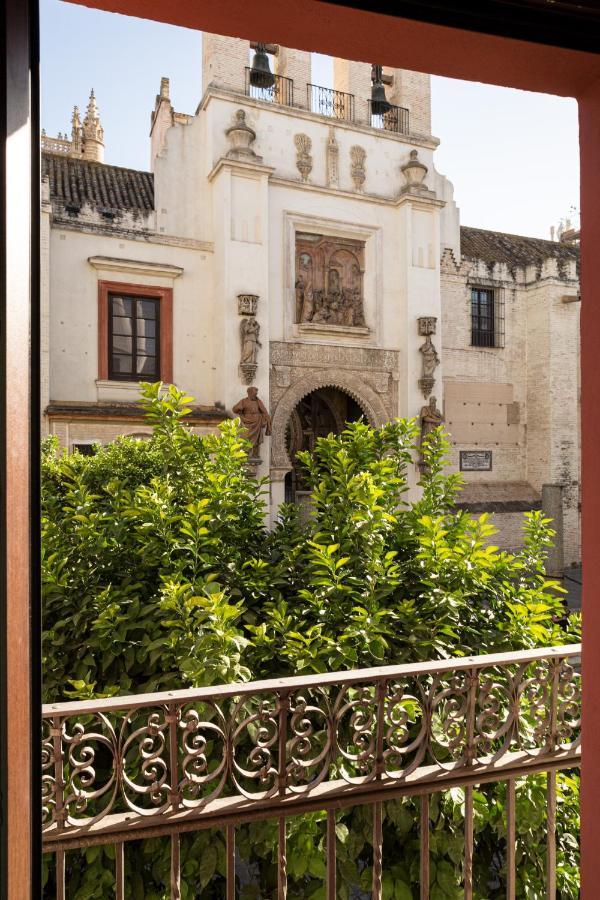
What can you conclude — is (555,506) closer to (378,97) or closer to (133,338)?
(378,97)

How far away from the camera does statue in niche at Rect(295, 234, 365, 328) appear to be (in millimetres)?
13695

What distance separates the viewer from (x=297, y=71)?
44.6 feet

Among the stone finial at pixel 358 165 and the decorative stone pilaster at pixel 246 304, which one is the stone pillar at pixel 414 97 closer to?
the stone finial at pixel 358 165

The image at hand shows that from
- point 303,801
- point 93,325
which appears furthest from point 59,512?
point 93,325

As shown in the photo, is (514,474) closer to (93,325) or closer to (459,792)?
(93,325)

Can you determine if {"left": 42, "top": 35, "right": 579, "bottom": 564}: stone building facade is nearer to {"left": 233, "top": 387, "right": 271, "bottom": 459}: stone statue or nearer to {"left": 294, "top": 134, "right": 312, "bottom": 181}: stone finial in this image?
{"left": 294, "top": 134, "right": 312, "bottom": 181}: stone finial

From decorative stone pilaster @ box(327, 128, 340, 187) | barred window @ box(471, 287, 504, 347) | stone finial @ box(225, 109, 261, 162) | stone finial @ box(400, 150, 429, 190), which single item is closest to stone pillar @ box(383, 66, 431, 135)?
stone finial @ box(400, 150, 429, 190)

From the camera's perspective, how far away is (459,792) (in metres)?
2.29

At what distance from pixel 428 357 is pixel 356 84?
21.2ft

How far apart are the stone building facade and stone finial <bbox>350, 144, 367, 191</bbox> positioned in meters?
0.03

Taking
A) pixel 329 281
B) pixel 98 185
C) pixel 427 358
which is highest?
pixel 98 185

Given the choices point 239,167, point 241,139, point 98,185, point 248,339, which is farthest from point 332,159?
point 98,185

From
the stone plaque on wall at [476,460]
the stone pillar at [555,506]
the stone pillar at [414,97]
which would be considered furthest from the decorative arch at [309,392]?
the stone pillar at [414,97]

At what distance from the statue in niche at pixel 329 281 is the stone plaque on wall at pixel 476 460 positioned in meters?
4.49
